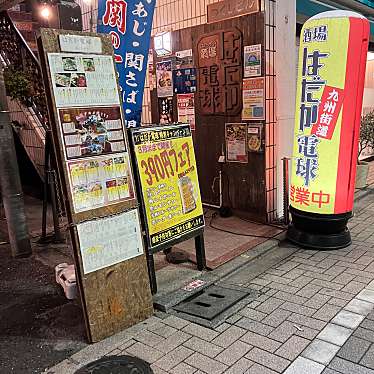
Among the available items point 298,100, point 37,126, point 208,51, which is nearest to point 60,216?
point 37,126

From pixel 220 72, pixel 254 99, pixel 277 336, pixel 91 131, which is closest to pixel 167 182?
pixel 91 131

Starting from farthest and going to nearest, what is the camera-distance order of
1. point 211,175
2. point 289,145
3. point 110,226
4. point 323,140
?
point 211,175 < point 289,145 < point 323,140 < point 110,226

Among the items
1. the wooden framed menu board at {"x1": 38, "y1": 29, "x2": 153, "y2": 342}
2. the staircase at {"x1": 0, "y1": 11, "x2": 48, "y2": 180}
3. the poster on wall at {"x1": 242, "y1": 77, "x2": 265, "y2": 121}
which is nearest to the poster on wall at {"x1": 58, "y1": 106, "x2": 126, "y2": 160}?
the wooden framed menu board at {"x1": 38, "y1": 29, "x2": 153, "y2": 342}

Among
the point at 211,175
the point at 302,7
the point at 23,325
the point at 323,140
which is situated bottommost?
the point at 23,325

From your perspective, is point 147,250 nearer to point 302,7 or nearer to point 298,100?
point 298,100

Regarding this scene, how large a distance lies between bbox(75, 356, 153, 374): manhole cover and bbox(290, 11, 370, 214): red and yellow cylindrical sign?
10.5 ft

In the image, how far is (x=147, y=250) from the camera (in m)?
4.11

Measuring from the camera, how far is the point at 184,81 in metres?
7.11

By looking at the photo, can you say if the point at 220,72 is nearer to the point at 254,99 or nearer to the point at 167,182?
the point at 254,99

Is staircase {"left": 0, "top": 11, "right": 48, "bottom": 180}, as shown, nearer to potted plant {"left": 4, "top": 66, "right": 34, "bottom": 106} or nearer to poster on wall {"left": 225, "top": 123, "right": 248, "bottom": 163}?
potted plant {"left": 4, "top": 66, "right": 34, "bottom": 106}

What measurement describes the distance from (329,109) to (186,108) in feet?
9.66

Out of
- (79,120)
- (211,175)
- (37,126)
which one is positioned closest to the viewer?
(79,120)

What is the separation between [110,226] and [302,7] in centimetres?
545

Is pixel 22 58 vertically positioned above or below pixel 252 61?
above
